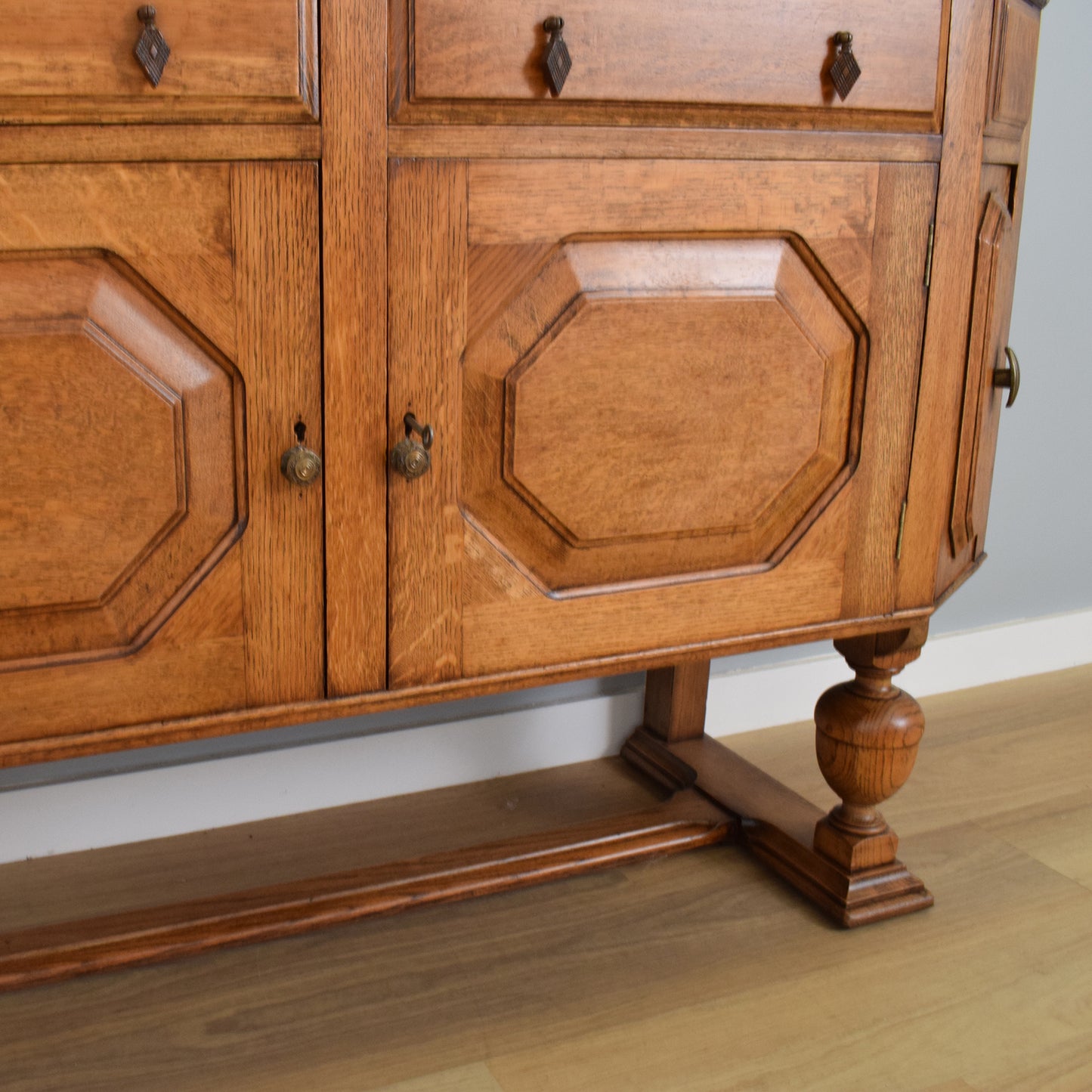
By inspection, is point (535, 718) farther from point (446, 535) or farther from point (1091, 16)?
point (1091, 16)

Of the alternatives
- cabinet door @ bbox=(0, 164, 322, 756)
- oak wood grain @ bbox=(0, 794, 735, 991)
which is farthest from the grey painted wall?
cabinet door @ bbox=(0, 164, 322, 756)

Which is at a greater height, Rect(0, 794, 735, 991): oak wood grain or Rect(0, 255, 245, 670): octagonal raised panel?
Rect(0, 255, 245, 670): octagonal raised panel

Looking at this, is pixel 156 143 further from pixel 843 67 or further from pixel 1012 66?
pixel 1012 66

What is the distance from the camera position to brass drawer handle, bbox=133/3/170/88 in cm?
73

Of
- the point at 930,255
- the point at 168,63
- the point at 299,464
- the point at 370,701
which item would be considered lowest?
the point at 370,701

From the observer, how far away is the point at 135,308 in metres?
0.79

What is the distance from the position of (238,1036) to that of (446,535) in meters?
0.48

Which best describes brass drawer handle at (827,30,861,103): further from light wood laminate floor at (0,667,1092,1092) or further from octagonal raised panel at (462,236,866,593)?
light wood laminate floor at (0,667,1092,1092)

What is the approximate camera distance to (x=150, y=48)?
738 mm


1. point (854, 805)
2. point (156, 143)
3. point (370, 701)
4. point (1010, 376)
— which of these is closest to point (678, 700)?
point (854, 805)

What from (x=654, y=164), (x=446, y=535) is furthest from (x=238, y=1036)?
(x=654, y=164)

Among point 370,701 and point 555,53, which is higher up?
point 555,53

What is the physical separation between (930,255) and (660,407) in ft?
0.87

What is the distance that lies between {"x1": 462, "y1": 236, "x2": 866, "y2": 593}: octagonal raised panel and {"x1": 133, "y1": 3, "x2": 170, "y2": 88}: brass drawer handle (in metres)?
0.26
